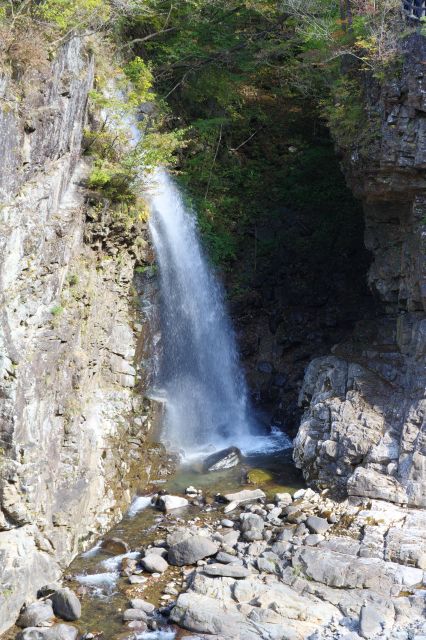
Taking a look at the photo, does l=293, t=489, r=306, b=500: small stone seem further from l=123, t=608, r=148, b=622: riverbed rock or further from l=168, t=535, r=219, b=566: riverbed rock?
l=123, t=608, r=148, b=622: riverbed rock

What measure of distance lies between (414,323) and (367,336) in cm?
164

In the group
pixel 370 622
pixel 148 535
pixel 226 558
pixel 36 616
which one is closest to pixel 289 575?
pixel 226 558

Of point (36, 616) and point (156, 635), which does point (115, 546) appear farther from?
point (156, 635)

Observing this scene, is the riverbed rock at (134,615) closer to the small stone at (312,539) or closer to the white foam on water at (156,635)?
the white foam on water at (156,635)

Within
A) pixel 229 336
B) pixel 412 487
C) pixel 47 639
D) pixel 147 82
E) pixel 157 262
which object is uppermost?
pixel 147 82

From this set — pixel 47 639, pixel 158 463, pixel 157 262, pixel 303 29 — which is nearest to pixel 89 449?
pixel 158 463

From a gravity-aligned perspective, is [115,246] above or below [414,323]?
above

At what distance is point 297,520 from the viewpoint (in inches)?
442

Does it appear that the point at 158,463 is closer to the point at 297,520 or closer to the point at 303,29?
the point at 297,520

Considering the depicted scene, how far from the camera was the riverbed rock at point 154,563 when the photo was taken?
9.96 metres

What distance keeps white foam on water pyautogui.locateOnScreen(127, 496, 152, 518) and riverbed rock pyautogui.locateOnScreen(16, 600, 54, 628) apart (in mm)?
2866

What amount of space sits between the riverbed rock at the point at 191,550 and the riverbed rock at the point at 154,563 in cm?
15

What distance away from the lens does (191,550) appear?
10109mm

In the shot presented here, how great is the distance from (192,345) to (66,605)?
25.0 feet
